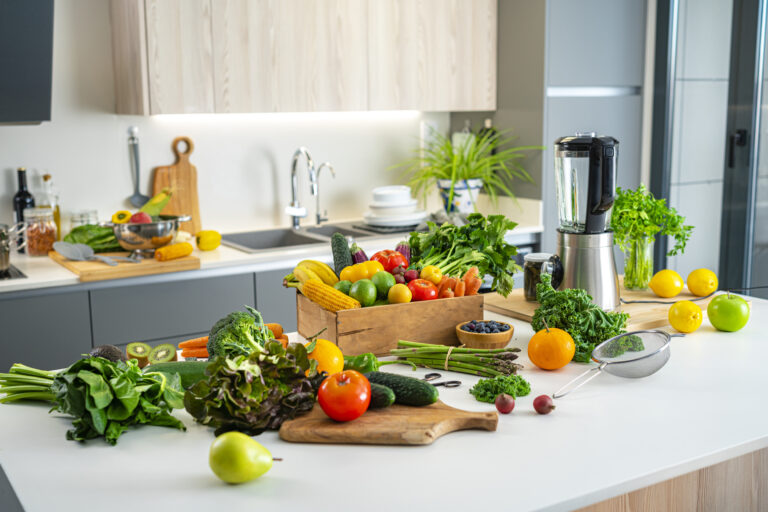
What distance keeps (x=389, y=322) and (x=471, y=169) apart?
223 cm

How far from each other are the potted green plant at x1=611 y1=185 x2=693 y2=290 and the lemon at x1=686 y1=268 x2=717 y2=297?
0.33 feet

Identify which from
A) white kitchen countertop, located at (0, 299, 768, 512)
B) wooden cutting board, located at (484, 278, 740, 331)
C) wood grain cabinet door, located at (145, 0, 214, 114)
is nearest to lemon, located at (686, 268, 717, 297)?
wooden cutting board, located at (484, 278, 740, 331)

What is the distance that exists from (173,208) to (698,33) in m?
2.86

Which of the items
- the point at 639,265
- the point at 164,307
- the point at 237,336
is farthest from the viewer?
the point at 164,307

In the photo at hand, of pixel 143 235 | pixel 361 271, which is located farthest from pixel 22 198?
pixel 361 271

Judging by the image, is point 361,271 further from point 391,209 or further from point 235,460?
point 391,209

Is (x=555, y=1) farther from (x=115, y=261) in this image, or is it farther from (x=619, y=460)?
(x=619, y=460)

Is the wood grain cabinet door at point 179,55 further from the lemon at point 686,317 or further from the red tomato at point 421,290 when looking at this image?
the lemon at point 686,317

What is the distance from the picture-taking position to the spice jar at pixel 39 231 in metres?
3.29

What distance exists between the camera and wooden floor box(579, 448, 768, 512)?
1.46 meters

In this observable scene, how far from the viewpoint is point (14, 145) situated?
11.1ft

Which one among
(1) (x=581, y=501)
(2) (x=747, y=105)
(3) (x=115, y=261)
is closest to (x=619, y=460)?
(1) (x=581, y=501)

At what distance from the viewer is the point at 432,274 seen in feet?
6.67

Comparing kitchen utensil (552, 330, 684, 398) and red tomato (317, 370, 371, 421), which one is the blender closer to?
kitchen utensil (552, 330, 684, 398)
